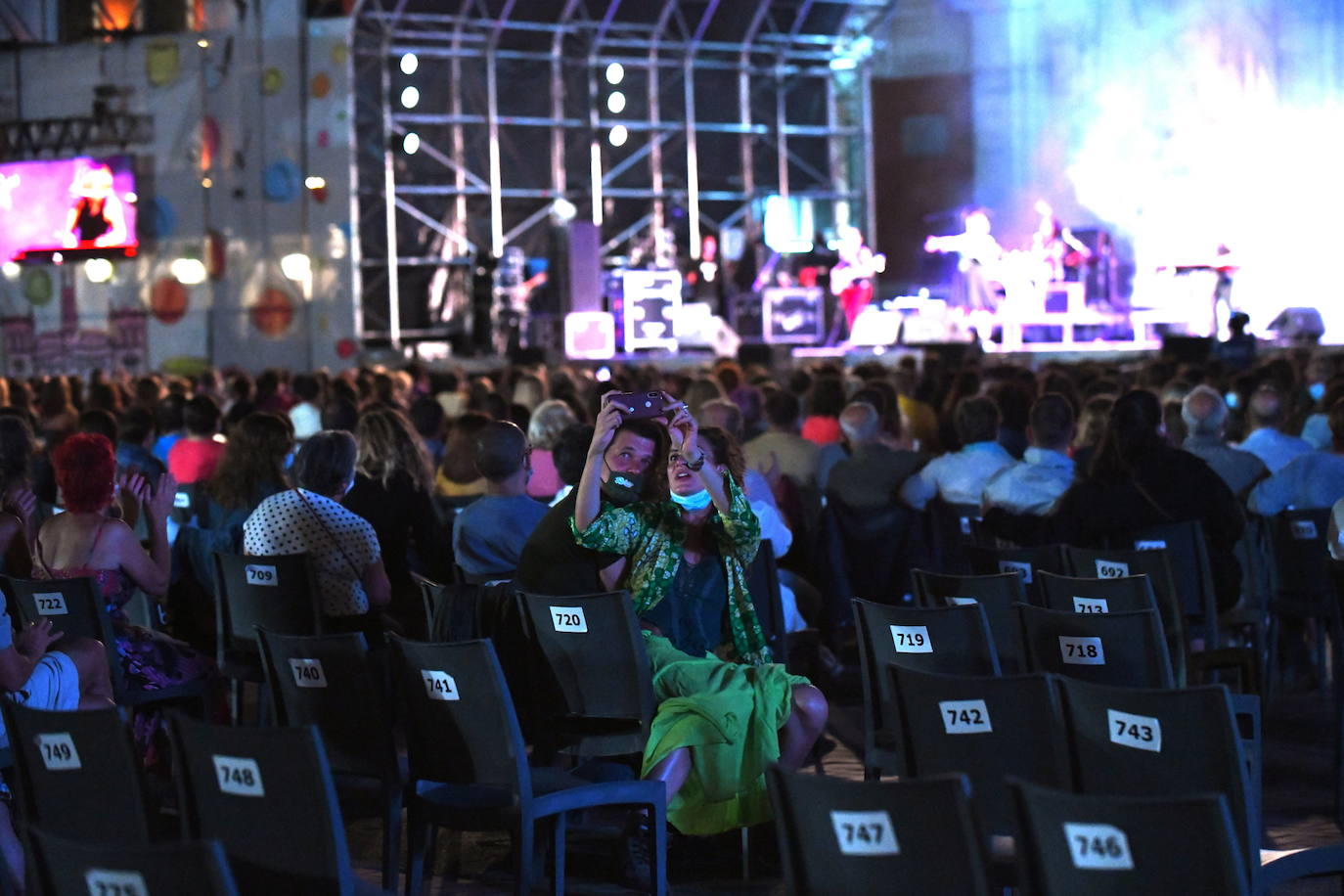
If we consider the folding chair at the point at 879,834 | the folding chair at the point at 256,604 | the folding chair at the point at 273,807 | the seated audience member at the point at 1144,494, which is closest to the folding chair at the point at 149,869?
the folding chair at the point at 273,807

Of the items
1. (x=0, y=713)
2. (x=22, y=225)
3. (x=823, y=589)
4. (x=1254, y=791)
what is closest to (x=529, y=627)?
(x=0, y=713)

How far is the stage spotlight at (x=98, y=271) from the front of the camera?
19797 mm

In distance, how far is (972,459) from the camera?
697cm

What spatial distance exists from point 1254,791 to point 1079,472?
8.19ft

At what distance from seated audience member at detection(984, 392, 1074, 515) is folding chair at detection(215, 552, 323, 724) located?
2.40 meters

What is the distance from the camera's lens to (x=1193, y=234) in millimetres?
21266

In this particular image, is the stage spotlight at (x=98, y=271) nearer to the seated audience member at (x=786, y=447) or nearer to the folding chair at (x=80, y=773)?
the seated audience member at (x=786, y=447)

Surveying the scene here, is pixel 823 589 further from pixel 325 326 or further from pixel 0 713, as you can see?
pixel 325 326

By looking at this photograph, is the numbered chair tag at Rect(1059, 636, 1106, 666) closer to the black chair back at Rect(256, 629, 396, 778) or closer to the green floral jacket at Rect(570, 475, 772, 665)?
the green floral jacket at Rect(570, 475, 772, 665)

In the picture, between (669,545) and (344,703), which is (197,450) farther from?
(344,703)

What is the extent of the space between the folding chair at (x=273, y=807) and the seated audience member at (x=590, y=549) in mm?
1657

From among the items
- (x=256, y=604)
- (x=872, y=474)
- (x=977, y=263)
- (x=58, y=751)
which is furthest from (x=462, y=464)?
(x=977, y=263)

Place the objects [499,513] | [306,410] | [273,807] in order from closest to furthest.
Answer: [273,807]
[499,513]
[306,410]

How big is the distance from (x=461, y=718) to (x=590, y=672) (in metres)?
0.58
